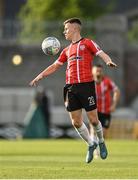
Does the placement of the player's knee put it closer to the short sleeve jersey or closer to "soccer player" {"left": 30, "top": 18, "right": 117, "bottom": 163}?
"soccer player" {"left": 30, "top": 18, "right": 117, "bottom": 163}

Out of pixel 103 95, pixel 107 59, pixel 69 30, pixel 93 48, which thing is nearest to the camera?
pixel 107 59

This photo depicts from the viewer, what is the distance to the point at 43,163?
18344 millimetres

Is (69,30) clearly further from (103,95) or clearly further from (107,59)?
(103,95)

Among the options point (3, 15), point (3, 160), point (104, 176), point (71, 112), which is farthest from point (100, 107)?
point (3, 15)

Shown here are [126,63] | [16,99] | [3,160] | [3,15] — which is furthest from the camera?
[3,15]

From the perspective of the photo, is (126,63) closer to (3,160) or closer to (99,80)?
(99,80)

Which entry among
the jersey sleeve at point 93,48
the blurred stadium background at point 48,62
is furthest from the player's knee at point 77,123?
the blurred stadium background at point 48,62

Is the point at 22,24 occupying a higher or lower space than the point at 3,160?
higher

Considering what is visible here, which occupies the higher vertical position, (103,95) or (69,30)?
(69,30)

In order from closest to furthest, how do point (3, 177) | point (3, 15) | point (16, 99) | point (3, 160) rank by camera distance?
point (3, 177)
point (3, 160)
point (16, 99)
point (3, 15)

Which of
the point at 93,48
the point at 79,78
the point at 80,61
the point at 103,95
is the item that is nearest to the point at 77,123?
the point at 79,78

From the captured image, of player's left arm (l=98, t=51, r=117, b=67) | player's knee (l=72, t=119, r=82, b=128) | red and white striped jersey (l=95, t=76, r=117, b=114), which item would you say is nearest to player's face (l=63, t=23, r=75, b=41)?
player's left arm (l=98, t=51, r=117, b=67)

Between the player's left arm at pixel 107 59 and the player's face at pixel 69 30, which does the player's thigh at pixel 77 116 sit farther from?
the player's face at pixel 69 30

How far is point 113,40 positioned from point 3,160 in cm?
2172
